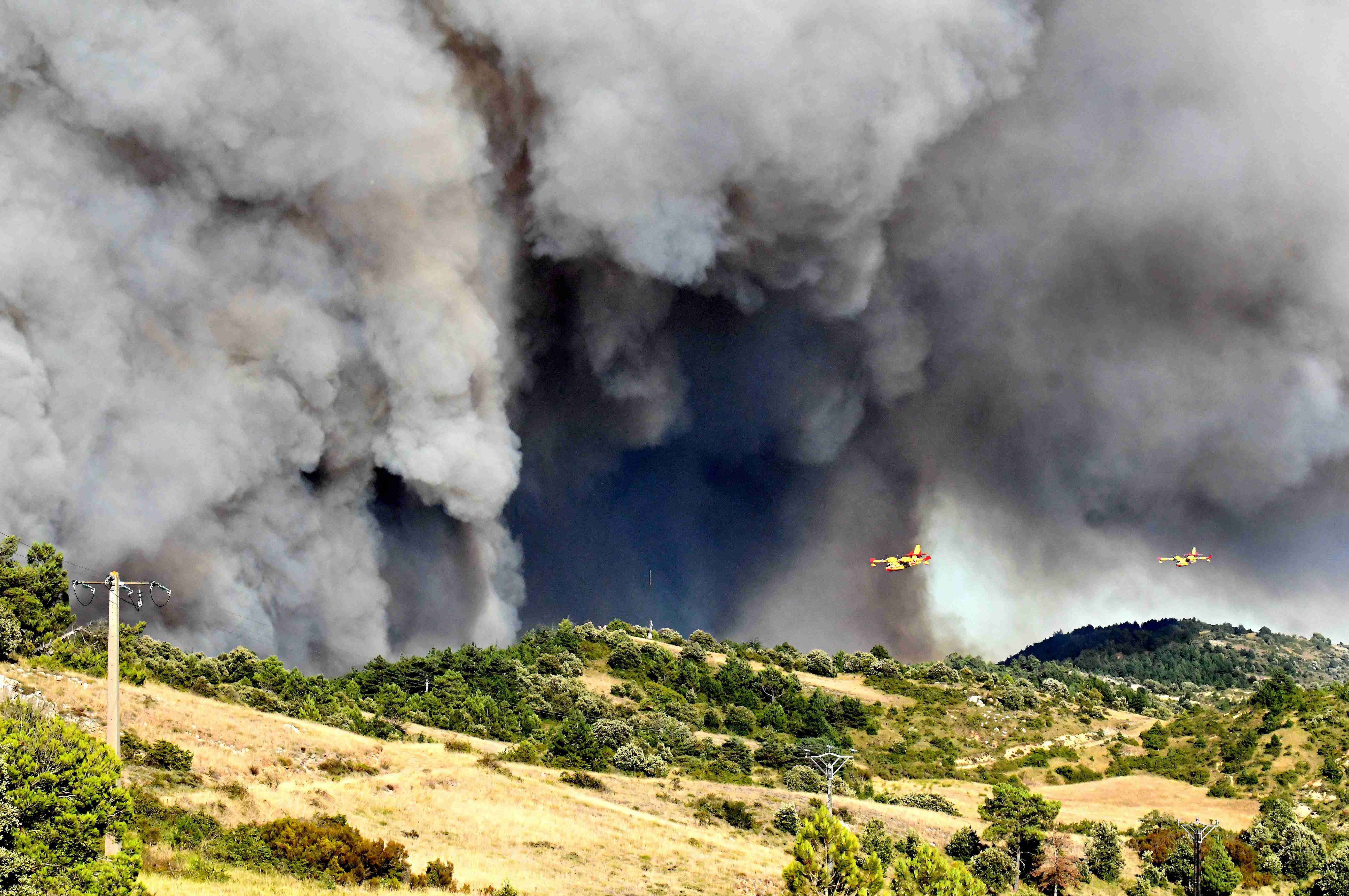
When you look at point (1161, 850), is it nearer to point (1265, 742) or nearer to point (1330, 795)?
point (1330, 795)

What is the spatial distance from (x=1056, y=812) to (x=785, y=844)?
14.8m

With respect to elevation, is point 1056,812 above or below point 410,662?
below

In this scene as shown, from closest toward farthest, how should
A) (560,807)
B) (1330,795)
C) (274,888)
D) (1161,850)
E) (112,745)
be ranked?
1. (112,745)
2. (274,888)
3. (560,807)
4. (1161,850)
5. (1330,795)

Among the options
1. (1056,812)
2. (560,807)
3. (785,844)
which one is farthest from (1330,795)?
(560,807)

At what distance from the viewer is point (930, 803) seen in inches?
2756

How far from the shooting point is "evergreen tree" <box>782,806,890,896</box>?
2941 centimetres

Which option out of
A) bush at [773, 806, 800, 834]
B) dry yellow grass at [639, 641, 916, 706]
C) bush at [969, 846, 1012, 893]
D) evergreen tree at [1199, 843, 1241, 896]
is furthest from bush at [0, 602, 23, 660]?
dry yellow grass at [639, 641, 916, 706]

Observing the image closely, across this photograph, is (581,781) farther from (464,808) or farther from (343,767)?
(343,767)

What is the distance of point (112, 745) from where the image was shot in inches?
982

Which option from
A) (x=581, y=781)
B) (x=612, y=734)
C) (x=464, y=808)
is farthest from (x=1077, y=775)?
(x=464, y=808)

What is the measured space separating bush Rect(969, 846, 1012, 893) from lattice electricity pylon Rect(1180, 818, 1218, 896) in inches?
351

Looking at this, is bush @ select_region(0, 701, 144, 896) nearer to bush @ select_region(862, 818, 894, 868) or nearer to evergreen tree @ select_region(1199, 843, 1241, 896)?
bush @ select_region(862, 818, 894, 868)

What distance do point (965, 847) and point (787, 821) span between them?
977 cm

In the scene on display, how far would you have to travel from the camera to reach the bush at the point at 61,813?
63.3 feet
